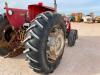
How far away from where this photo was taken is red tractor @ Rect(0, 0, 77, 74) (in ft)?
10.3

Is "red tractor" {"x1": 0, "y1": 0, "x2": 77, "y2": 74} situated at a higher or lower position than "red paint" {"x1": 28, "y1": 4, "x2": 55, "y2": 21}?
lower

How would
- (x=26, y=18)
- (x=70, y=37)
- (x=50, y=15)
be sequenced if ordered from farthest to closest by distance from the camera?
(x=70, y=37) < (x=26, y=18) < (x=50, y=15)

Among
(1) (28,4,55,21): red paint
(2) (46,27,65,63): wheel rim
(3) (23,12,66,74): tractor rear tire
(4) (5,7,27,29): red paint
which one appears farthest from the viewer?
(1) (28,4,55,21): red paint

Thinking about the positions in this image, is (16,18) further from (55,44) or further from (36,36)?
(36,36)

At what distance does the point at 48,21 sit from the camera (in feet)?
10.8

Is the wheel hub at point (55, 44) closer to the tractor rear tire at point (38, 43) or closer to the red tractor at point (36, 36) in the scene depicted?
the red tractor at point (36, 36)

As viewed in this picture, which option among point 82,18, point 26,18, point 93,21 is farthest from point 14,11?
point 82,18

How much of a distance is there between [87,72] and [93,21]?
1181 cm

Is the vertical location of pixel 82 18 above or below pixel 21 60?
below

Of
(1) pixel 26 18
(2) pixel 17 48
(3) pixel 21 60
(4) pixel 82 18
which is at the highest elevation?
(1) pixel 26 18

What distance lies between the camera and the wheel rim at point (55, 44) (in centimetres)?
352

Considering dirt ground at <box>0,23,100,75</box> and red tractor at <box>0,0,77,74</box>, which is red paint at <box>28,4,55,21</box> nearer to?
red tractor at <box>0,0,77,74</box>

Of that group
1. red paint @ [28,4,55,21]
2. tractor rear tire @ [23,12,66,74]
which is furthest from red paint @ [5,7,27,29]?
tractor rear tire @ [23,12,66,74]

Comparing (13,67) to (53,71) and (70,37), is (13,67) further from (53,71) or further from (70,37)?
(70,37)
